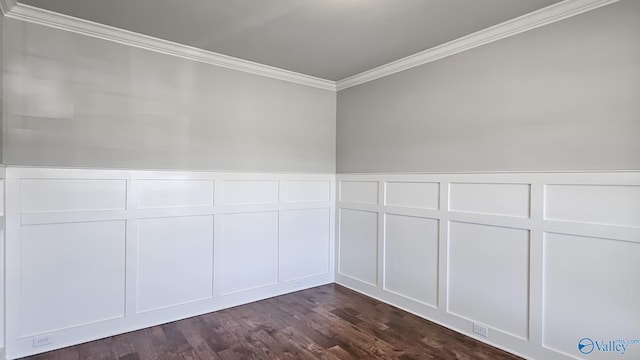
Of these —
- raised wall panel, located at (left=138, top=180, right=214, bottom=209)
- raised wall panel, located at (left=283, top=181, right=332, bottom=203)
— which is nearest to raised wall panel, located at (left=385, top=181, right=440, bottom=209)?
raised wall panel, located at (left=283, top=181, right=332, bottom=203)

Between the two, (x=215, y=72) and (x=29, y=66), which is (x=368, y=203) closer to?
(x=215, y=72)

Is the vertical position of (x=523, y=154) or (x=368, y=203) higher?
(x=523, y=154)

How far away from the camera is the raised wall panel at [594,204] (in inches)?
79.4

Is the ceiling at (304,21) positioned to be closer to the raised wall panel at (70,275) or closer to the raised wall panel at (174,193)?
the raised wall panel at (174,193)

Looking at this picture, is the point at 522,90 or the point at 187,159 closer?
the point at 522,90

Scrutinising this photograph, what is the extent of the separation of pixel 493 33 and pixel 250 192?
2.69 m

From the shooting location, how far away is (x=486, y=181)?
8.84 feet

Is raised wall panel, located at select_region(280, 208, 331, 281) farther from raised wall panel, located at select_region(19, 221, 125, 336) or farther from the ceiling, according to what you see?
the ceiling

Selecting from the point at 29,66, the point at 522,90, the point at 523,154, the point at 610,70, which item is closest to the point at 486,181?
the point at 523,154

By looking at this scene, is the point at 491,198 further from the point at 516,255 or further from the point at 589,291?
the point at 589,291

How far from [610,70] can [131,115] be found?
3626mm

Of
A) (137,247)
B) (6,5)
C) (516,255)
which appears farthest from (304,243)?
(6,5)

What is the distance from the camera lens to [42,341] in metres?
2.45

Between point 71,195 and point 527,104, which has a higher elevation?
point 527,104
